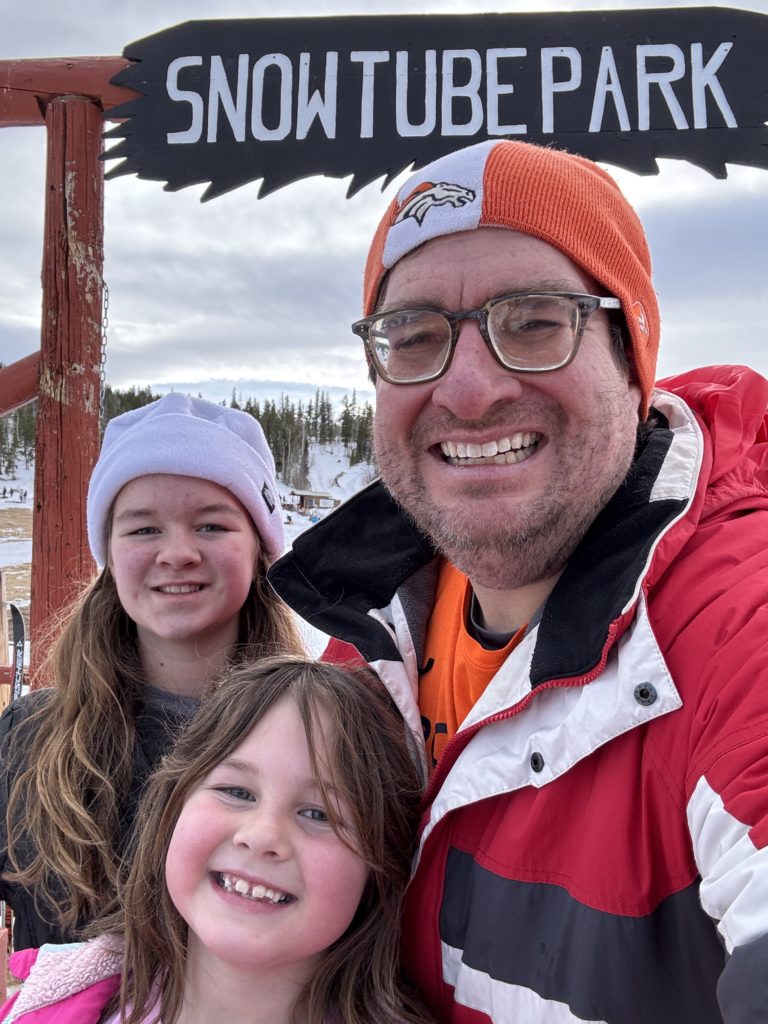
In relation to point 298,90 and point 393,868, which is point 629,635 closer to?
point 393,868

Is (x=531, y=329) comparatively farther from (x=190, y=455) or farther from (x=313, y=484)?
(x=313, y=484)

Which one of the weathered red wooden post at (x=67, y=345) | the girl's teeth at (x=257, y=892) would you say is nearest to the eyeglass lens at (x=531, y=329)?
the girl's teeth at (x=257, y=892)

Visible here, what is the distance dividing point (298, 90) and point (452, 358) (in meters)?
1.96

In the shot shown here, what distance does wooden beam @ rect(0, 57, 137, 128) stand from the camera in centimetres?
294

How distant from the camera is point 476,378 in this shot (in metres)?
1.36

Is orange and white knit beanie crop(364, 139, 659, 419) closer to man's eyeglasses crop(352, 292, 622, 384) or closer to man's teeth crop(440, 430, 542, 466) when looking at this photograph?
man's eyeglasses crop(352, 292, 622, 384)

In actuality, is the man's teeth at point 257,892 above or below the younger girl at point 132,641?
below

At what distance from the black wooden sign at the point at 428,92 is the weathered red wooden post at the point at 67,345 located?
0.24 meters

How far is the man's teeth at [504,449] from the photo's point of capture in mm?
1390

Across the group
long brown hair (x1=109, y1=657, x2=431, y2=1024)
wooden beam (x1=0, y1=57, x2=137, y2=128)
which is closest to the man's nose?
long brown hair (x1=109, y1=657, x2=431, y2=1024)

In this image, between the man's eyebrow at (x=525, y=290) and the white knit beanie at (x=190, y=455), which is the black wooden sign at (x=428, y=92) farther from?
the man's eyebrow at (x=525, y=290)

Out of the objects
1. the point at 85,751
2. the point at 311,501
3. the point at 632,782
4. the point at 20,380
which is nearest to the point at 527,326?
the point at 632,782

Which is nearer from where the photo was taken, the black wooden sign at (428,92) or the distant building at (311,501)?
the black wooden sign at (428,92)

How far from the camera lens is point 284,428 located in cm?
4134
